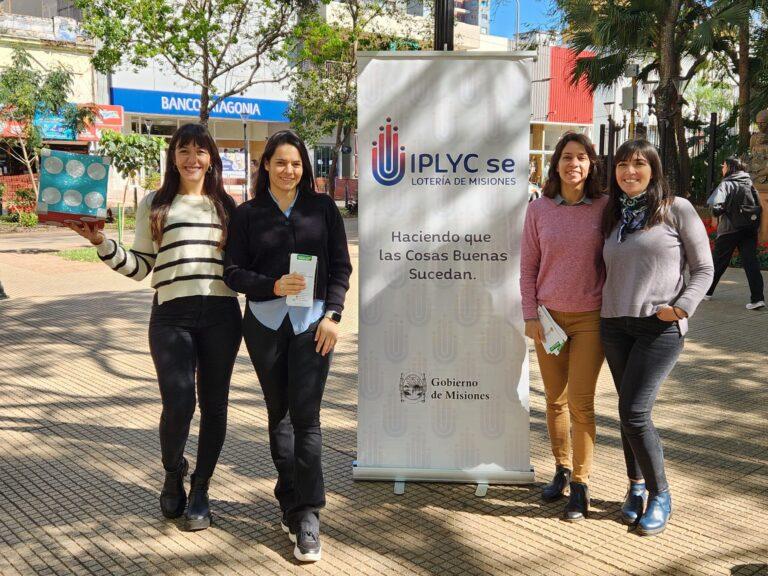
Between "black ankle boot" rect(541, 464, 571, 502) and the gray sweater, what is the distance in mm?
981

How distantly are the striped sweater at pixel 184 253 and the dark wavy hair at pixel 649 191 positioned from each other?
5.64 ft

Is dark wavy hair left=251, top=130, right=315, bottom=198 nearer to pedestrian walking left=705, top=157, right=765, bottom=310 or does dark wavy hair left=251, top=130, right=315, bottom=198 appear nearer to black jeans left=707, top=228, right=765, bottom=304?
pedestrian walking left=705, top=157, right=765, bottom=310

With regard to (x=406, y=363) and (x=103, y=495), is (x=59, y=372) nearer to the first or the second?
(x=103, y=495)

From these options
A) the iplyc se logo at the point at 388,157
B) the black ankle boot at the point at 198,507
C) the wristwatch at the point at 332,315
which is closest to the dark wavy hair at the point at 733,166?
the iplyc se logo at the point at 388,157

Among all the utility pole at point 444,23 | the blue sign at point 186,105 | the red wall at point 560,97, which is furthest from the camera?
the red wall at point 560,97

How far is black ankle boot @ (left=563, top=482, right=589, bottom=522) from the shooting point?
3783mm

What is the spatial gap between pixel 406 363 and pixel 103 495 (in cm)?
165

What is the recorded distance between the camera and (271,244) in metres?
3.42

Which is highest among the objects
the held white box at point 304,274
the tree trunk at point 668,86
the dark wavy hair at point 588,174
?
the tree trunk at point 668,86

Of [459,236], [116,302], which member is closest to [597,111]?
[116,302]

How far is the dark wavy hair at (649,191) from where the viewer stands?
350 cm

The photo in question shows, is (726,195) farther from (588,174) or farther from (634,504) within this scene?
(634,504)

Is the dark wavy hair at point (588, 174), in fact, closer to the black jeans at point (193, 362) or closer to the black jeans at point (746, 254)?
the black jeans at point (193, 362)

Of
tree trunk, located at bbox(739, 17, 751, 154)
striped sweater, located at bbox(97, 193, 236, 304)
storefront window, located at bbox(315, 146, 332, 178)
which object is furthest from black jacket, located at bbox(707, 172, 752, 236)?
storefront window, located at bbox(315, 146, 332, 178)
